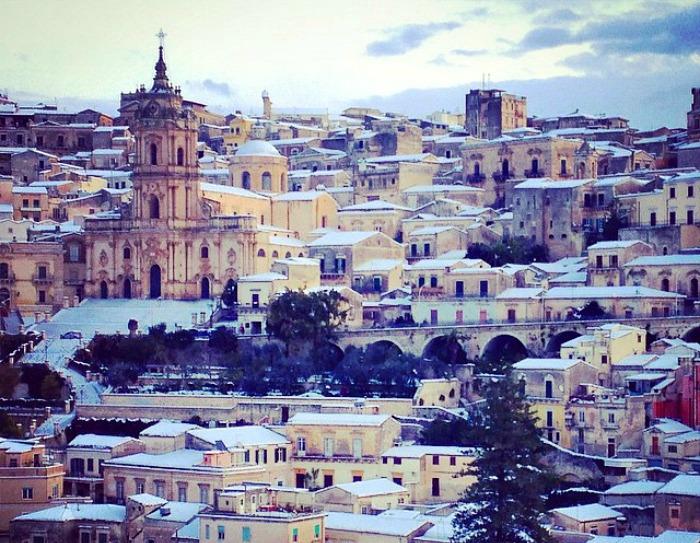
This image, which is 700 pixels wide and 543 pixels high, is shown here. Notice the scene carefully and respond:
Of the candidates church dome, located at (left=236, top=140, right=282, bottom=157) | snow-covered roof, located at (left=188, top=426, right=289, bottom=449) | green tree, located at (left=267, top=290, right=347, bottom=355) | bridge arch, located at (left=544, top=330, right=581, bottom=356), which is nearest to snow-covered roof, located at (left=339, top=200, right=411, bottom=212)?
church dome, located at (left=236, top=140, right=282, bottom=157)

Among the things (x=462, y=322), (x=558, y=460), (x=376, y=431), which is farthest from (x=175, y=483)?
(x=462, y=322)

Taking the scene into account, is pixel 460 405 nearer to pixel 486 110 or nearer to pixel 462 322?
pixel 462 322

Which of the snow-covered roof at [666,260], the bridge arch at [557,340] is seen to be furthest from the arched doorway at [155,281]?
the snow-covered roof at [666,260]

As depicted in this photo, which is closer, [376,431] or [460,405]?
[376,431]

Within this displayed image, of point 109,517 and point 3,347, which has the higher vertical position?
point 3,347

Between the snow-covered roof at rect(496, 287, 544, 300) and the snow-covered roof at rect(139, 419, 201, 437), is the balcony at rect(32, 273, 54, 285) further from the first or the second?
the snow-covered roof at rect(496, 287, 544, 300)
